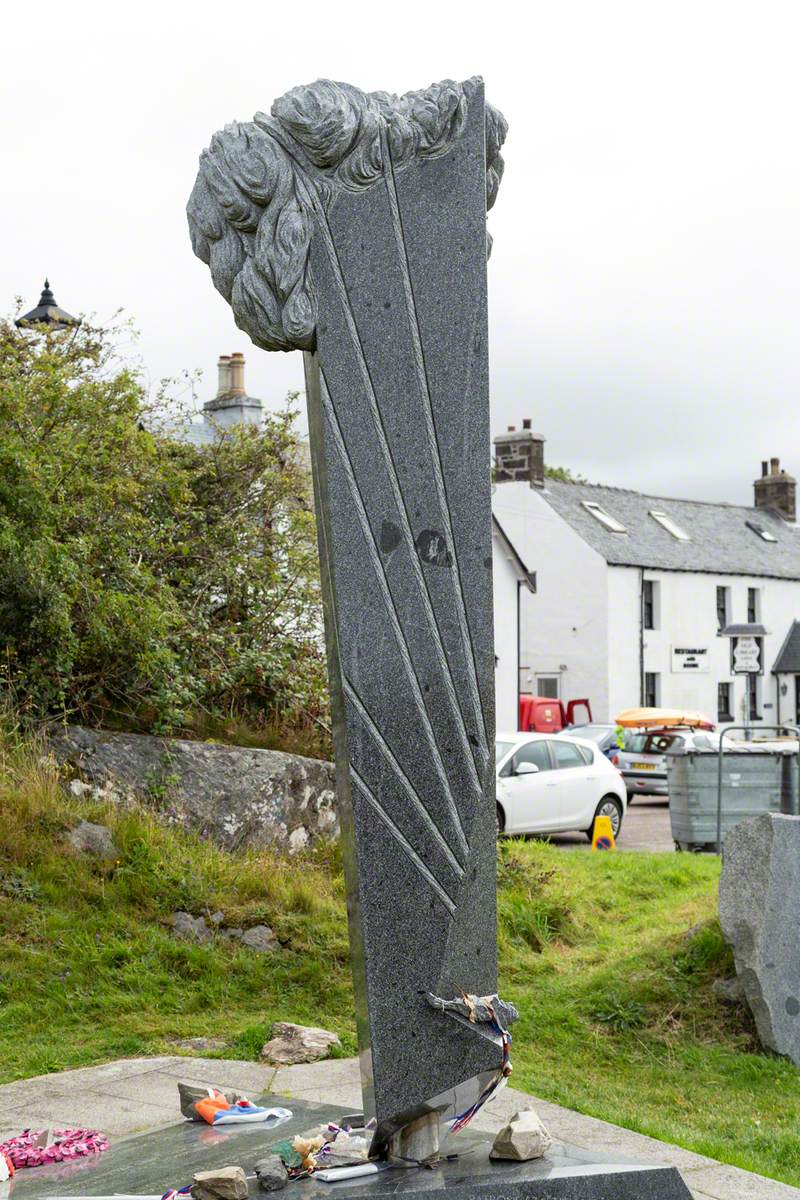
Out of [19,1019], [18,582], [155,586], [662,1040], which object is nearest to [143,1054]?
[19,1019]

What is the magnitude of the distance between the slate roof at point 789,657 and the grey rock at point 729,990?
39.7 m

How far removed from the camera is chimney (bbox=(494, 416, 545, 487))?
40500 millimetres

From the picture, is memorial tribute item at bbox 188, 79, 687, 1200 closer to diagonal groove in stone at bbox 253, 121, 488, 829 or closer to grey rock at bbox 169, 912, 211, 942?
diagonal groove in stone at bbox 253, 121, 488, 829

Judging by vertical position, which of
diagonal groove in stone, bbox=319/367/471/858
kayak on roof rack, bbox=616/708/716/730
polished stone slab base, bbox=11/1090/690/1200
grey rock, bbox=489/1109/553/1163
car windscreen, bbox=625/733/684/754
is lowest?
polished stone slab base, bbox=11/1090/690/1200

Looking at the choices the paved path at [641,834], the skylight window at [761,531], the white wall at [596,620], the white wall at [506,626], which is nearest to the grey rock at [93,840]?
the paved path at [641,834]

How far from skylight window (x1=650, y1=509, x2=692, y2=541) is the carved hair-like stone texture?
1586 inches

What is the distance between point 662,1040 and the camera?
7383 millimetres

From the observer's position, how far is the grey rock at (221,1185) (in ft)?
12.2

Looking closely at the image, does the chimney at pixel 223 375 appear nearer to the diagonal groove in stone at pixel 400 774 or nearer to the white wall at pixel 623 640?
the white wall at pixel 623 640

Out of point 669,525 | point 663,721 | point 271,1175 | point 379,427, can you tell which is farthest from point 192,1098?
point 669,525

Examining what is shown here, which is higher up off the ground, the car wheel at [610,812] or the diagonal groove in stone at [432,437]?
the diagonal groove in stone at [432,437]

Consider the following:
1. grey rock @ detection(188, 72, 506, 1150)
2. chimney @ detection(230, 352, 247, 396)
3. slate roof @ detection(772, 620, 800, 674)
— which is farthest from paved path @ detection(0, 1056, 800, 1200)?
slate roof @ detection(772, 620, 800, 674)

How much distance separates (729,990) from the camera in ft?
25.0

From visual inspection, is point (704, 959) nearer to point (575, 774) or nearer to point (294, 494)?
point (294, 494)
